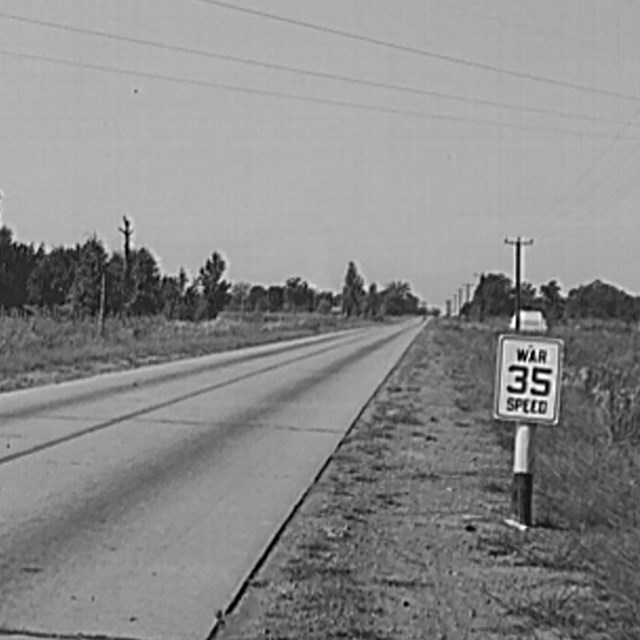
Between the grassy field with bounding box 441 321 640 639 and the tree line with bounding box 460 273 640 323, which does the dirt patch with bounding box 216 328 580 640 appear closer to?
the grassy field with bounding box 441 321 640 639

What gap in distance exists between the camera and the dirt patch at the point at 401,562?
6246 millimetres

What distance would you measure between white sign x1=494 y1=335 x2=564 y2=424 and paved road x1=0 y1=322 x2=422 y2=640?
206 cm

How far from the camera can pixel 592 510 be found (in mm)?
9250

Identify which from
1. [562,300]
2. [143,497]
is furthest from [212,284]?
[143,497]

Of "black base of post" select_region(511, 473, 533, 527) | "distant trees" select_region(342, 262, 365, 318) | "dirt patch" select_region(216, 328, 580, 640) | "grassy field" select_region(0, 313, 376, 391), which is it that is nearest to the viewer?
"dirt patch" select_region(216, 328, 580, 640)

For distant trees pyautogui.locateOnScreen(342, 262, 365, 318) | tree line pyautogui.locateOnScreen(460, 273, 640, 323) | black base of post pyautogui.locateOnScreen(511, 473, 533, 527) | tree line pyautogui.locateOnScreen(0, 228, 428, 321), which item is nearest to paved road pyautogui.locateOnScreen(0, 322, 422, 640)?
black base of post pyautogui.locateOnScreen(511, 473, 533, 527)

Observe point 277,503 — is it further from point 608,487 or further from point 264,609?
point 264,609

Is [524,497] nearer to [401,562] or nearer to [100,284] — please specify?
[401,562]

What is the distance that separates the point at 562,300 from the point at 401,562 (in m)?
118

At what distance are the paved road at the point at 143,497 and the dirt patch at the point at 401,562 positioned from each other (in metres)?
0.29

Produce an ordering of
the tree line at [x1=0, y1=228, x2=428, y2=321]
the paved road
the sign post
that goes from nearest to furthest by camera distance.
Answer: the paved road → the sign post → the tree line at [x1=0, y1=228, x2=428, y2=321]

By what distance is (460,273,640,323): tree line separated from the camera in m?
104

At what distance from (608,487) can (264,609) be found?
176 inches

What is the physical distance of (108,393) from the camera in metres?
21.7
